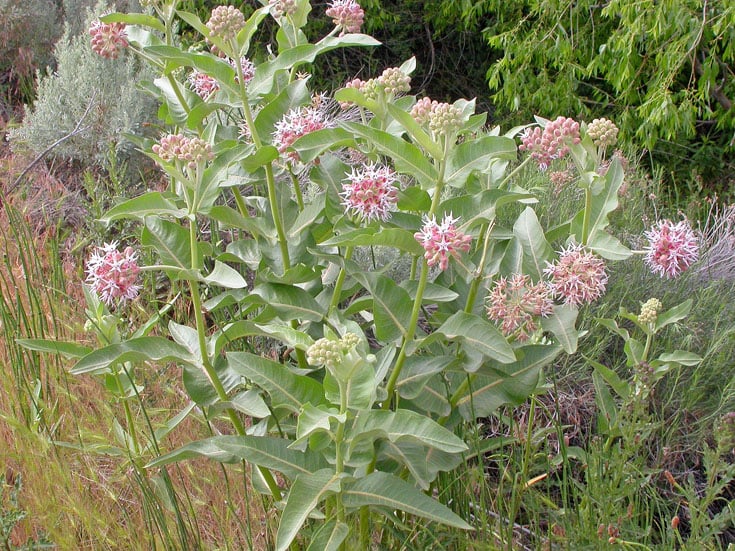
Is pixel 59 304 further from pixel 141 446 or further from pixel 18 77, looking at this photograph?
pixel 18 77

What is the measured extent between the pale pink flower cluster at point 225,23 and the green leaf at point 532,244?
700 millimetres

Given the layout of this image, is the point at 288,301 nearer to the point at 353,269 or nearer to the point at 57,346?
the point at 353,269

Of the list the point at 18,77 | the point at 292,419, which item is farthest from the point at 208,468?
the point at 18,77

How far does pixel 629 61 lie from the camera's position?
484 centimetres

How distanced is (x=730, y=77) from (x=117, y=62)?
389 centimetres

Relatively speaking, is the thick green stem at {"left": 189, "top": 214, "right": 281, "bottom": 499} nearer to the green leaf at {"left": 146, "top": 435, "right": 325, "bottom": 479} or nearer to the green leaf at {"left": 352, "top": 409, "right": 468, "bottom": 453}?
the green leaf at {"left": 146, "top": 435, "right": 325, "bottom": 479}

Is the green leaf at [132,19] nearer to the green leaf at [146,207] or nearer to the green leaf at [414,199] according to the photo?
the green leaf at [146,207]

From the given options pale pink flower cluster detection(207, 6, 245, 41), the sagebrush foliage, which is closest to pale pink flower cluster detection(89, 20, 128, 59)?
pale pink flower cluster detection(207, 6, 245, 41)

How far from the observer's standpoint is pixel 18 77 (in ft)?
18.1

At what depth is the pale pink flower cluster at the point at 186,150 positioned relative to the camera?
152 centimetres

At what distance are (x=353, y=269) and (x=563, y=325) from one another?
0.42 m

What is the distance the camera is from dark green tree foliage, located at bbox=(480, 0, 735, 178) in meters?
4.53

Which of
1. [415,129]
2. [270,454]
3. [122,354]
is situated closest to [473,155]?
[415,129]

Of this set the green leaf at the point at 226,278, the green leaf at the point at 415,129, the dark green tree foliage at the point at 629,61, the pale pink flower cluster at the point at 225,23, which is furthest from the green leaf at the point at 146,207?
the dark green tree foliage at the point at 629,61
